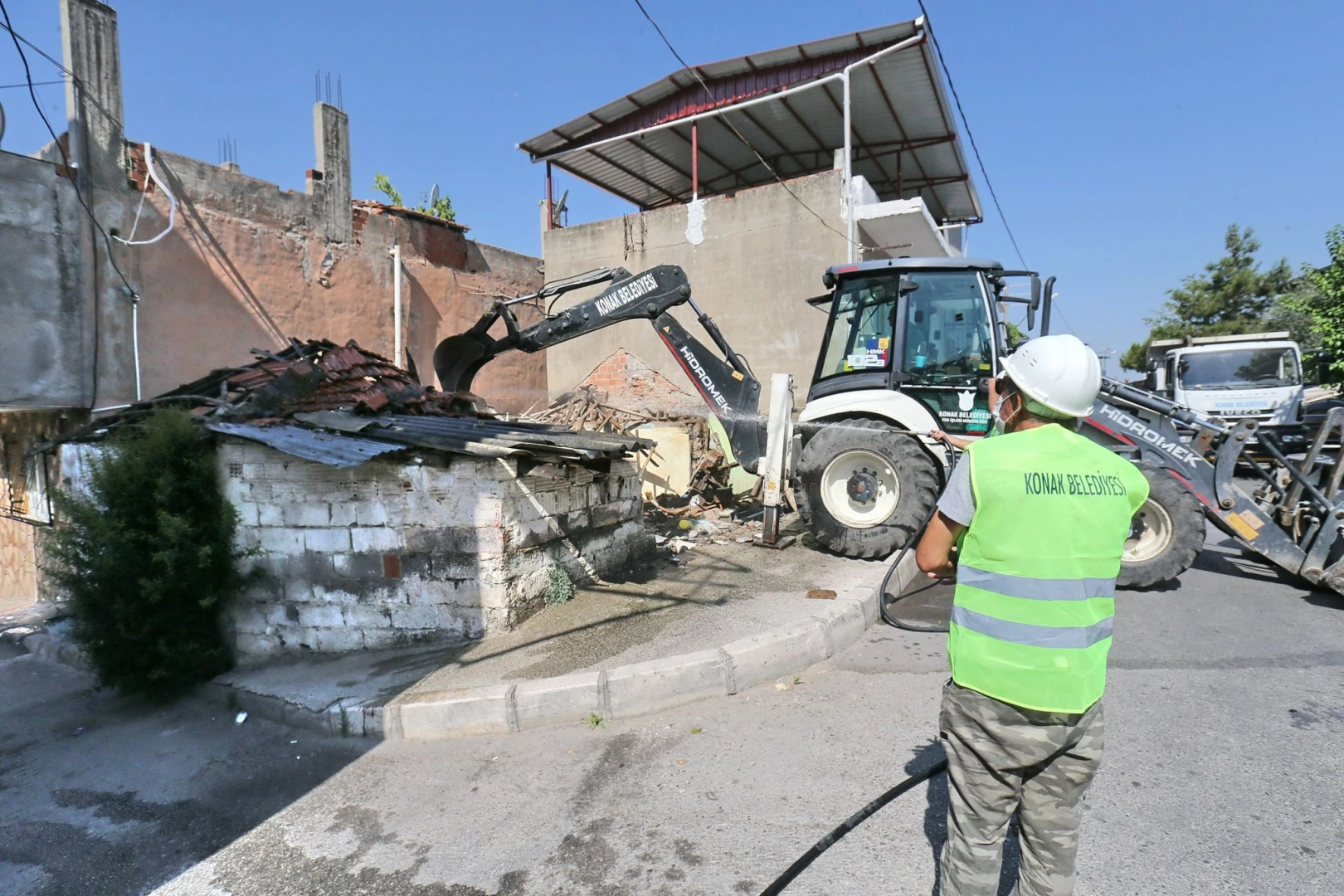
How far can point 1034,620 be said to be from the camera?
1.82 m

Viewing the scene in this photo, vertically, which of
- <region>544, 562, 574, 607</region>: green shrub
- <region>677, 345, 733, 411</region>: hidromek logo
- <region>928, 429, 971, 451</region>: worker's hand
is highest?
<region>677, 345, 733, 411</region>: hidromek logo

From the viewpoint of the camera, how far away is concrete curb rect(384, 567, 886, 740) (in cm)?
392

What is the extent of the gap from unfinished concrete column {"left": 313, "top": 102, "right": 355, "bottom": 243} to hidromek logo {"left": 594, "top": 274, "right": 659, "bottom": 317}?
584 cm

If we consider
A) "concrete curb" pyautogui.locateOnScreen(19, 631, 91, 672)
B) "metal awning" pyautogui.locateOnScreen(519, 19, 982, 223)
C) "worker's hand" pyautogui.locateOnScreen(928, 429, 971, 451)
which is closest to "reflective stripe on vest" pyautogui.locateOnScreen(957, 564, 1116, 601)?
"worker's hand" pyautogui.locateOnScreen(928, 429, 971, 451)

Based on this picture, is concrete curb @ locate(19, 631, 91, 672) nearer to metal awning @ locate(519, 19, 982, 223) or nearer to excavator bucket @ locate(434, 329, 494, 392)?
excavator bucket @ locate(434, 329, 494, 392)

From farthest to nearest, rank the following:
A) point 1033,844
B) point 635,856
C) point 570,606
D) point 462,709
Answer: point 570,606, point 462,709, point 635,856, point 1033,844

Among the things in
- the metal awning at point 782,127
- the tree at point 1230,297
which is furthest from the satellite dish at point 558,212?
the tree at point 1230,297

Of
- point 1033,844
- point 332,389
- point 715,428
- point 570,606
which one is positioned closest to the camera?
point 1033,844

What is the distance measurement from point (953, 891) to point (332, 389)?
6.22 m

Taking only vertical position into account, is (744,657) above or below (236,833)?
above

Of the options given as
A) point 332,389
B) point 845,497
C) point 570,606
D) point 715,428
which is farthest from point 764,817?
point 715,428

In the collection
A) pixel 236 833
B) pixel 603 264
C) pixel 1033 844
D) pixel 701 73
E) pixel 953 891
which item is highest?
pixel 701 73

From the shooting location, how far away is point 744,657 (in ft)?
13.6

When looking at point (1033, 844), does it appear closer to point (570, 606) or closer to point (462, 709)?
point (462, 709)
